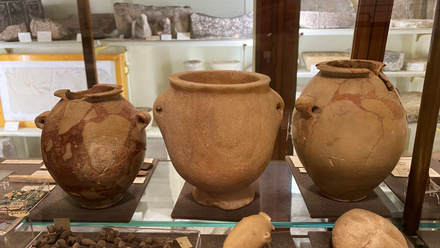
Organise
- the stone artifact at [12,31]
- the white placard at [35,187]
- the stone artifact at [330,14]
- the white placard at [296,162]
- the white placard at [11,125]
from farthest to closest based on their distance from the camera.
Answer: the white placard at [11,125], the stone artifact at [12,31], the stone artifact at [330,14], the white placard at [296,162], the white placard at [35,187]

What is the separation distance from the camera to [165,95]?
0.80 metres

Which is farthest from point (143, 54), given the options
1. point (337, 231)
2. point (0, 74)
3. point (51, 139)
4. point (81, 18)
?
point (337, 231)

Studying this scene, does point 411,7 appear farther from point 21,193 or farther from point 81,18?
point 21,193

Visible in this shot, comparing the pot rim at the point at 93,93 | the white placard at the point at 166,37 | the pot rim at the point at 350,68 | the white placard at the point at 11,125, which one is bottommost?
the white placard at the point at 11,125

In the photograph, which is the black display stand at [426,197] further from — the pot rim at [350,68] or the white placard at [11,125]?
the white placard at [11,125]

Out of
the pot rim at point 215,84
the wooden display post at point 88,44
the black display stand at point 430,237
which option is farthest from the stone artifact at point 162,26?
the black display stand at point 430,237

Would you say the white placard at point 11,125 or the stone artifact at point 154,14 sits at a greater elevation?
the stone artifact at point 154,14

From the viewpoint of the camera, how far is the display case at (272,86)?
2.81 feet

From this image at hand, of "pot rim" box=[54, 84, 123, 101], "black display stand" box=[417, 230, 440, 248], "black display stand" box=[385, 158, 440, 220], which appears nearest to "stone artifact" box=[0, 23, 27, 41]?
"pot rim" box=[54, 84, 123, 101]

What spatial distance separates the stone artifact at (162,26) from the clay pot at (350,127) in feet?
2.57

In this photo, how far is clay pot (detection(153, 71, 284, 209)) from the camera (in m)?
0.72

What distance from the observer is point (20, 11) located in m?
1.51

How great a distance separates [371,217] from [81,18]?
100cm

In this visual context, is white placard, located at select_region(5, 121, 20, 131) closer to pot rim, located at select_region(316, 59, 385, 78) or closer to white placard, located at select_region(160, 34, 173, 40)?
white placard, located at select_region(160, 34, 173, 40)
